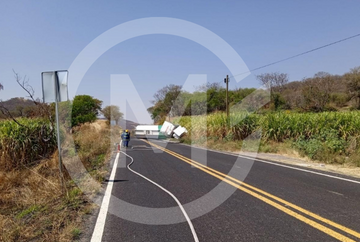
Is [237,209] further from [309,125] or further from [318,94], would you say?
[318,94]

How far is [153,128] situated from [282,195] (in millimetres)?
40620

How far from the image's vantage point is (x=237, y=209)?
556cm

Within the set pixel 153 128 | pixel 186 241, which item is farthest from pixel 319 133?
pixel 153 128

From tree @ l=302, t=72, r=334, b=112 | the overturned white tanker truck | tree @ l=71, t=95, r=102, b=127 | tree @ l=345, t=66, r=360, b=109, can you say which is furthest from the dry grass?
tree @ l=345, t=66, r=360, b=109

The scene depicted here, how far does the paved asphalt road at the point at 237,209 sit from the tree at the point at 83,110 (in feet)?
98.5

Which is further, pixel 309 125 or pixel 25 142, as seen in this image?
pixel 309 125

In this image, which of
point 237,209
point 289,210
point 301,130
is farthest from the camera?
point 301,130

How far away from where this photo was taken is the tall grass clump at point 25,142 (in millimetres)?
10031

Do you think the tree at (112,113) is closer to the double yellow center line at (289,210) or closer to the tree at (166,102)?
the tree at (166,102)

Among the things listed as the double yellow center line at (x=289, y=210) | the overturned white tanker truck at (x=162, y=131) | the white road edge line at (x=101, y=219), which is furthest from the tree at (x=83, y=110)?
the double yellow center line at (x=289, y=210)

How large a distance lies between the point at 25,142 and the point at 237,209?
28.6 feet

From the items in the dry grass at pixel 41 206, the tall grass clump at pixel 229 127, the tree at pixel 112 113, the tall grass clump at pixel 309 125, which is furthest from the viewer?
the tree at pixel 112 113

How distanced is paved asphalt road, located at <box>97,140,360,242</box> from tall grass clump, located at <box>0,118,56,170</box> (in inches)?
155

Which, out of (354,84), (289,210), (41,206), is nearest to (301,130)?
(289,210)
